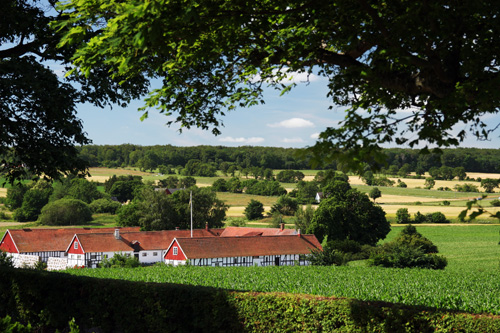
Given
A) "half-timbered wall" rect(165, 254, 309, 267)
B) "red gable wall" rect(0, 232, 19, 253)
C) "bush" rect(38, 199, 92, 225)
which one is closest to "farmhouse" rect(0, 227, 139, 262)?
"red gable wall" rect(0, 232, 19, 253)

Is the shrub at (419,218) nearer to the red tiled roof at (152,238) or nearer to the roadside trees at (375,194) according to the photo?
the roadside trees at (375,194)

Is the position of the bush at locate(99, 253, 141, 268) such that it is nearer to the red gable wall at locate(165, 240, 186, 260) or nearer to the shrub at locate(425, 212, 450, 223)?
the red gable wall at locate(165, 240, 186, 260)

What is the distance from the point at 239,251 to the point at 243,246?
1.14 m

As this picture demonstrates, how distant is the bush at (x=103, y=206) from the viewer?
12681cm

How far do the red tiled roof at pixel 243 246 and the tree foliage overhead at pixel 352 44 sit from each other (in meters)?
50.1

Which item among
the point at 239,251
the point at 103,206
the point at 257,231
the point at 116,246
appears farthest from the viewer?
the point at 103,206

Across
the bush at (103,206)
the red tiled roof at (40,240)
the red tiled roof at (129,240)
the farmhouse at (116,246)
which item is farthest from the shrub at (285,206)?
the red tiled roof at (40,240)

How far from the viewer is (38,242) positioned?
74500mm

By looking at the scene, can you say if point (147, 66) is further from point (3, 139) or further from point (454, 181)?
point (454, 181)

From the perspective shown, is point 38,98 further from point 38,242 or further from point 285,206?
point 285,206

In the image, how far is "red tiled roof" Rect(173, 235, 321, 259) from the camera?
59491 mm

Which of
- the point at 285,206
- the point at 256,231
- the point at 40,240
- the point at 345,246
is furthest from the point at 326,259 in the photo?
the point at 285,206

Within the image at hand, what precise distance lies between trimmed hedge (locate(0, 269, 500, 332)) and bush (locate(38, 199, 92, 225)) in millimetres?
101538

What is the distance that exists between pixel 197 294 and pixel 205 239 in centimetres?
4666
